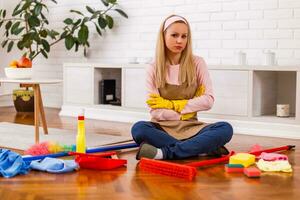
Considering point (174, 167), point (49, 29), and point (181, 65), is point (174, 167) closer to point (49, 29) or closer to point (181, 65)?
point (181, 65)

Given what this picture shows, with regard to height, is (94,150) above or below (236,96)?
below

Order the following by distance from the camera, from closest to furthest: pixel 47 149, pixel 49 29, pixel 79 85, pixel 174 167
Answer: pixel 174 167
pixel 47 149
pixel 79 85
pixel 49 29

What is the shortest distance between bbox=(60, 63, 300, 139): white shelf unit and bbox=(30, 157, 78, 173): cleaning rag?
6.45 ft

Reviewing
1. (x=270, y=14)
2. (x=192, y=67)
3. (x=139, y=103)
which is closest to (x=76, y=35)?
(x=139, y=103)

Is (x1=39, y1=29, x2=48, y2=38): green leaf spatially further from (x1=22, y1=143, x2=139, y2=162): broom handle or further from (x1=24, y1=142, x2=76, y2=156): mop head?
(x1=24, y1=142, x2=76, y2=156): mop head

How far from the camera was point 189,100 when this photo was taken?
3.20m

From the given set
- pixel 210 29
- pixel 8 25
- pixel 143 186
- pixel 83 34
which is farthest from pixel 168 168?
pixel 8 25

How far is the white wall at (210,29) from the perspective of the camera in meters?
4.58

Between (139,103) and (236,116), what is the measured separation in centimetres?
100

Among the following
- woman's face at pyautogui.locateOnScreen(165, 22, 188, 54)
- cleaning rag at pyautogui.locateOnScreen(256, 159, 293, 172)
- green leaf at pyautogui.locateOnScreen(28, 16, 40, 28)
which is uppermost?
green leaf at pyautogui.locateOnScreen(28, 16, 40, 28)

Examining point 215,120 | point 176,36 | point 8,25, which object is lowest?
point 215,120

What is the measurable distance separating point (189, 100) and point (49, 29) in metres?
3.53

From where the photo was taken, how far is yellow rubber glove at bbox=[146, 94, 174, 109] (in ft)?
10.3

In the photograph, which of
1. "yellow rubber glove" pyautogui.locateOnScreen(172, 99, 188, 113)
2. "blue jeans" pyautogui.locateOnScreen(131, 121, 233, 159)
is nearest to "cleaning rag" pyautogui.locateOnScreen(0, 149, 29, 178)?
"blue jeans" pyautogui.locateOnScreen(131, 121, 233, 159)
